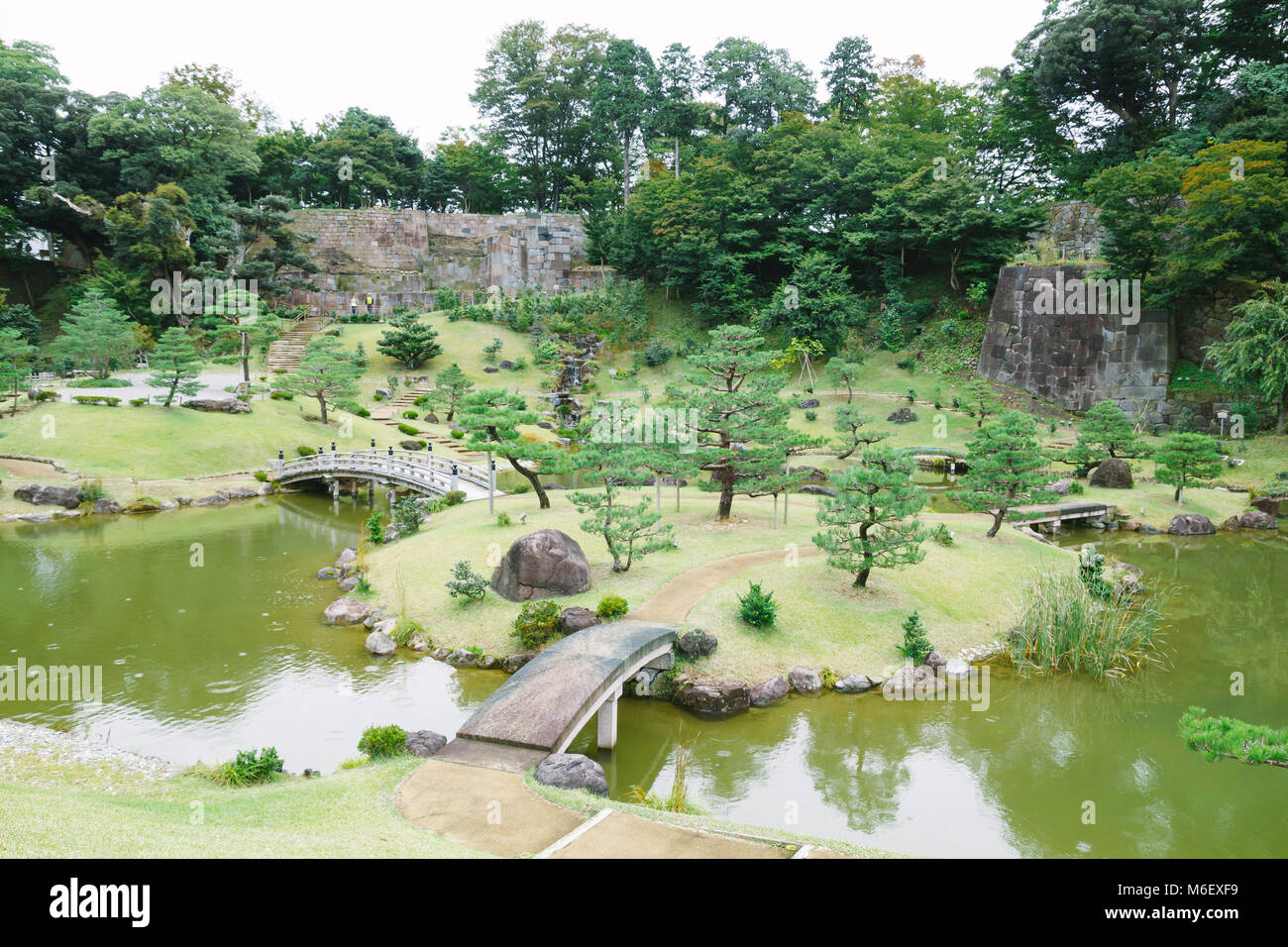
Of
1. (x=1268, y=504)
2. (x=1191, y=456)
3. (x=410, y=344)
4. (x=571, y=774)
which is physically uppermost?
(x=410, y=344)

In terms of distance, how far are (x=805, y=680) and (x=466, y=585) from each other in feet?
21.7

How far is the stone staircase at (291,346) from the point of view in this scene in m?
38.2

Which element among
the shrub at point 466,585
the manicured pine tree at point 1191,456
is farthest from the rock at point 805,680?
the manicured pine tree at point 1191,456

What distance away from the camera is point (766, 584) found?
1472cm

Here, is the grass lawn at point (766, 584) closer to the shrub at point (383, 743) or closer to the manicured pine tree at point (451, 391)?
the shrub at point (383, 743)

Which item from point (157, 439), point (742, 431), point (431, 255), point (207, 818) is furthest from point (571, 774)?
point (431, 255)

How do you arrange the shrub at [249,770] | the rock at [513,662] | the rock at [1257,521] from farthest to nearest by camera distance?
the rock at [1257,521], the rock at [513,662], the shrub at [249,770]

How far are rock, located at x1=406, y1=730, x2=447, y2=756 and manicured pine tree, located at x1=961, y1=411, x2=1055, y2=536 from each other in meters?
12.9

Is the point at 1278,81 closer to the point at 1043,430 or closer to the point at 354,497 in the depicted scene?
the point at 1043,430

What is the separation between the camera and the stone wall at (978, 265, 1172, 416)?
95.5 ft

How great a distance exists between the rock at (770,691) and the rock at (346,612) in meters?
8.18

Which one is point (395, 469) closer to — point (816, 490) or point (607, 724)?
point (816, 490)

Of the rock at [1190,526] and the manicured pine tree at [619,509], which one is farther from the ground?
the manicured pine tree at [619,509]
